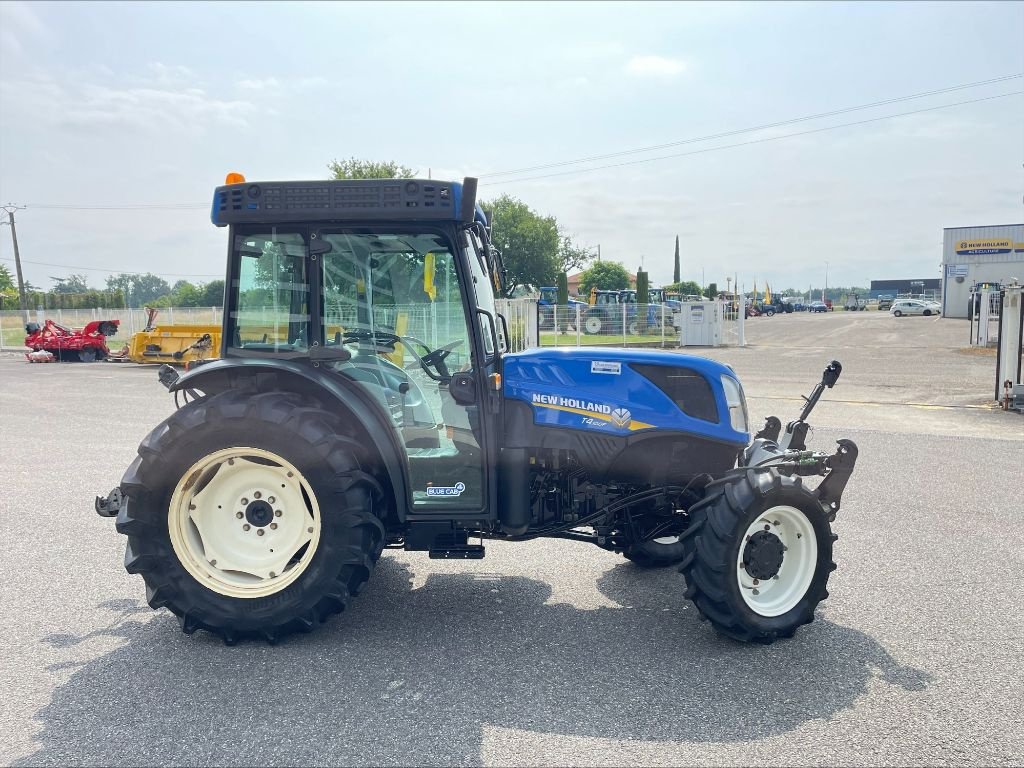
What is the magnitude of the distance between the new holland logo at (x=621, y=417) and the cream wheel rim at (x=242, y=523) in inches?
65.0

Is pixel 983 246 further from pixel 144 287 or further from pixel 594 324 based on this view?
pixel 144 287

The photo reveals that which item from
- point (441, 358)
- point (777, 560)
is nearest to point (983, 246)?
point (777, 560)

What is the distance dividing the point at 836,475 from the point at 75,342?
90.9 ft

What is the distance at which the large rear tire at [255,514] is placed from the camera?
395cm

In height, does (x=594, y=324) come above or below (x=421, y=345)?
below

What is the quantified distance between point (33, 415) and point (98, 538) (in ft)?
28.0

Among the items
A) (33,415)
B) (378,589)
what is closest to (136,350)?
(33,415)

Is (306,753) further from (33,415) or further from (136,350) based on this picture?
(136,350)

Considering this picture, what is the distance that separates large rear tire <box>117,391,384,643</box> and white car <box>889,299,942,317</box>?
59.4m

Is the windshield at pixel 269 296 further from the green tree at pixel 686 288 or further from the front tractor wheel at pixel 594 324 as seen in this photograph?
the green tree at pixel 686 288

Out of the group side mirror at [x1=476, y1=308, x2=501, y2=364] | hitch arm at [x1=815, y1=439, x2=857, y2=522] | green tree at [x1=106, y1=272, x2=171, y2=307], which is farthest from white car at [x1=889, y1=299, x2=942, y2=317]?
green tree at [x1=106, y1=272, x2=171, y2=307]

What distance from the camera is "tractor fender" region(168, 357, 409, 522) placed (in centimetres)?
409

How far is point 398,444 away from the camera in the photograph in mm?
4176

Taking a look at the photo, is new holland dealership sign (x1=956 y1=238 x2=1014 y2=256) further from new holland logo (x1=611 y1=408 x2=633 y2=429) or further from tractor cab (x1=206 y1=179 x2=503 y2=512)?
tractor cab (x1=206 y1=179 x2=503 y2=512)
